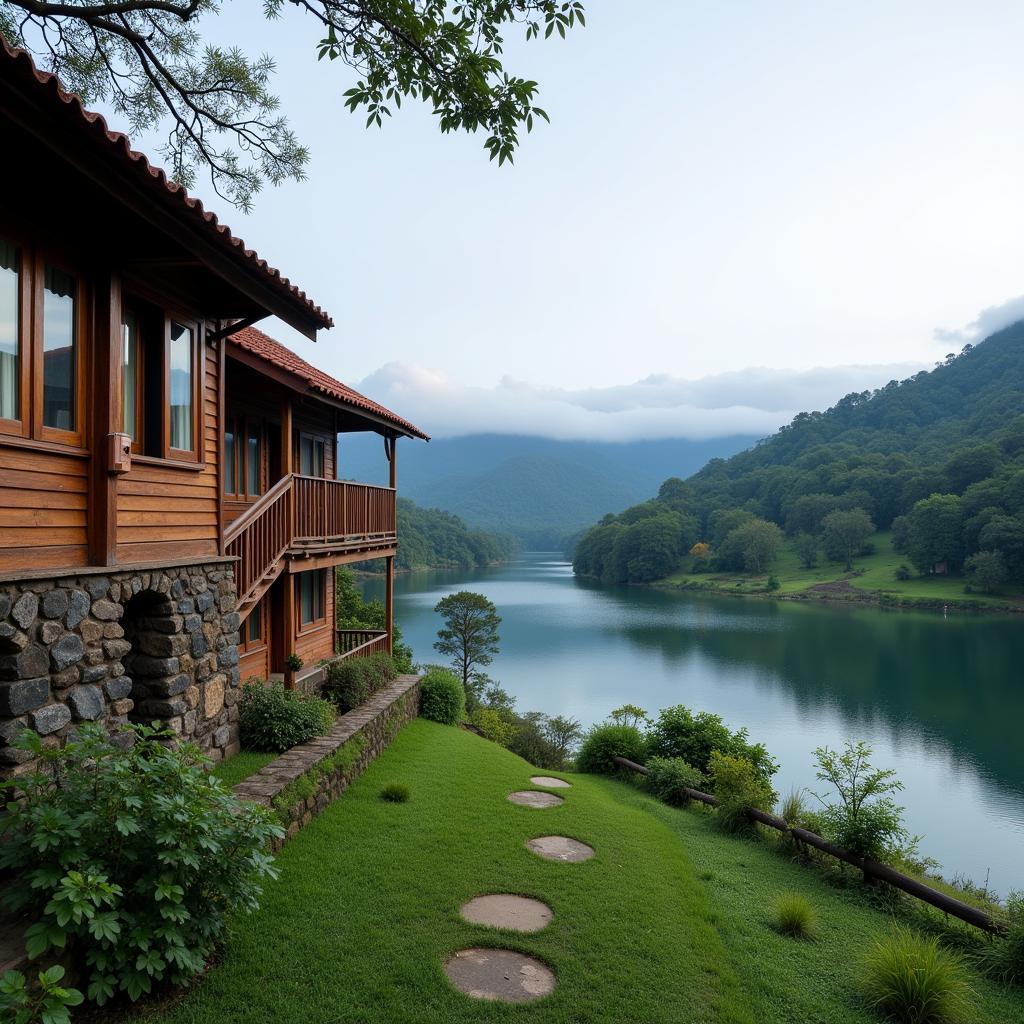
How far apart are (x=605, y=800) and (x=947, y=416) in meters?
120

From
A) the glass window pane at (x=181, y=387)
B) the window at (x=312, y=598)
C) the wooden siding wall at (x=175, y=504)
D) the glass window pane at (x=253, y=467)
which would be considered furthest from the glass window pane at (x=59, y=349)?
the window at (x=312, y=598)

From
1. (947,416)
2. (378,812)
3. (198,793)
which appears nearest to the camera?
(198,793)

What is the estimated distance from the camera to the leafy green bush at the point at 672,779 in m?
12.0

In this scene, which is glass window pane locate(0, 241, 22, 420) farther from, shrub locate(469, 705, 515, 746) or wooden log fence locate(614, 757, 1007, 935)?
shrub locate(469, 705, 515, 746)

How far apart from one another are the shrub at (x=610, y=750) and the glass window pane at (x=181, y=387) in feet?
34.2

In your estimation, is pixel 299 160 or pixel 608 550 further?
pixel 608 550

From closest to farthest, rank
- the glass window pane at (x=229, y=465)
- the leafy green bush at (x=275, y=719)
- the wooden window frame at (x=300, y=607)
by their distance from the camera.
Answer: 1. the leafy green bush at (x=275, y=719)
2. the glass window pane at (x=229, y=465)
3. the wooden window frame at (x=300, y=607)

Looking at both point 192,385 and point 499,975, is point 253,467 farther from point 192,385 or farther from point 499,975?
point 499,975

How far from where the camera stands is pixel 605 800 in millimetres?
10242

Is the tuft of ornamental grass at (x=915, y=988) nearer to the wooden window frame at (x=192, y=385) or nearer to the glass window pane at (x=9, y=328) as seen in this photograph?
the wooden window frame at (x=192, y=385)

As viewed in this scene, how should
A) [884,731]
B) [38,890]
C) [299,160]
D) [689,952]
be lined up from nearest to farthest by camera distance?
[38,890]
[689,952]
[299,160]
[884,731]

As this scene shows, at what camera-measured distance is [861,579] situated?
70375 millimetres

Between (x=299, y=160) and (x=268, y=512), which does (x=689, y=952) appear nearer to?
(x=268, y=512)

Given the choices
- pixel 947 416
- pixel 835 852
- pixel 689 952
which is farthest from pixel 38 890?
pixel 947 416
